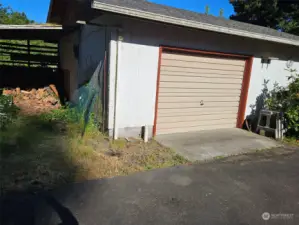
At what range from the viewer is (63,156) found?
3.72 meters

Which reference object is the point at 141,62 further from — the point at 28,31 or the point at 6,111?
the point at 28,31

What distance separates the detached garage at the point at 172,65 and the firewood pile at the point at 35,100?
5.78 feet

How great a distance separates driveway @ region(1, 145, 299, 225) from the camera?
238 cm

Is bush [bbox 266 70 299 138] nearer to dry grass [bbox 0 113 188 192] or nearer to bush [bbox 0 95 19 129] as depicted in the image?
dry grass [bbox 0 113 188 192]

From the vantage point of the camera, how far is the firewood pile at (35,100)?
6583 mm

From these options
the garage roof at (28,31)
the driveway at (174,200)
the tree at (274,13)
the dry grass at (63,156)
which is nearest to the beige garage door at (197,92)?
the dry grass at (63,156)

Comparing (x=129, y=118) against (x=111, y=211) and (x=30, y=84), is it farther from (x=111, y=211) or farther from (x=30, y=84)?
(x=30, y=84)

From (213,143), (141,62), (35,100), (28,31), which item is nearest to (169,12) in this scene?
(141,62)

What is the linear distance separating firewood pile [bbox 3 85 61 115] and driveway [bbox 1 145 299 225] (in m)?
4.28

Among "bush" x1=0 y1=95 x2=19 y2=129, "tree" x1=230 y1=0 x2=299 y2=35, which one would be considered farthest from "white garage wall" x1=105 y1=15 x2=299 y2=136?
"tree" x1=230 y1=0 x2=299 y2=35

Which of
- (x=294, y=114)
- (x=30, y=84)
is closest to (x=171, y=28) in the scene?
(x=294, y=114)

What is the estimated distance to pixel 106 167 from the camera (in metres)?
3.47

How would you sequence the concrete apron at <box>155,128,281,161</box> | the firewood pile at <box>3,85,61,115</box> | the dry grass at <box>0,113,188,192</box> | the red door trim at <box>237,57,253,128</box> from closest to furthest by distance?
the dry grass at <box>0,113,188,192</box> < the concrete apron at <box>155,128,281,161</box> < the red door trim at <box>237,57,253,128</box> < the firewood pile at <box>3,85,61,115</box>

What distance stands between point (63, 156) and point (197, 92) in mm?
3663
